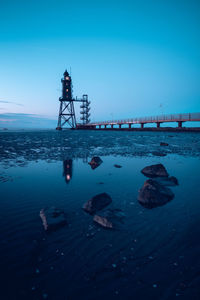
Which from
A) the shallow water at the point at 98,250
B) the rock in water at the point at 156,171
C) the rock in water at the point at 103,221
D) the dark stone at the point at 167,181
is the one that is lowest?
the shallow water at the point at 98,250

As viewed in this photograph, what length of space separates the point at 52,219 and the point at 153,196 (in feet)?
8.94

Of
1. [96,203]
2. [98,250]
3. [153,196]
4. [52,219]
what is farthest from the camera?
[153,196]

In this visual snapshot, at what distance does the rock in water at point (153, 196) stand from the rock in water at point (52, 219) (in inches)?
86.0

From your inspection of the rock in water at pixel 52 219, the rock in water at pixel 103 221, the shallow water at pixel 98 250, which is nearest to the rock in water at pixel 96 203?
the shallow water at pixel 98 250

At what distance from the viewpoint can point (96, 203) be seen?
13.0ft

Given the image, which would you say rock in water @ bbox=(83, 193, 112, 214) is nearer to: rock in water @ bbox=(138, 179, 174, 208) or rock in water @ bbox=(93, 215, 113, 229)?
rock in water @ bbox=(93, 215, 113, 229)

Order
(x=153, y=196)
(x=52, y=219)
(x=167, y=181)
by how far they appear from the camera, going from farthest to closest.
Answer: (x=167, y=181) → (x=153, y=196) → (x=52, y=219)

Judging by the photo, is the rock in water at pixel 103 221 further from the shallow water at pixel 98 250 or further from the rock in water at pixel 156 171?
the rock in water at pixel 156 171

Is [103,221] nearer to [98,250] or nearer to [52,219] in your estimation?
[98,250]

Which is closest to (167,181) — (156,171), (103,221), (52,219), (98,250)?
(156,171)

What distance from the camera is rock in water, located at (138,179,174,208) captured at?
13.8 feet

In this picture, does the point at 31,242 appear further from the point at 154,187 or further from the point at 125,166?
the point at 125,166

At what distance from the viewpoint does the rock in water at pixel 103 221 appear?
3.18m

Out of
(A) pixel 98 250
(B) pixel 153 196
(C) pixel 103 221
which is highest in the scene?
(B) pixel 153 196
